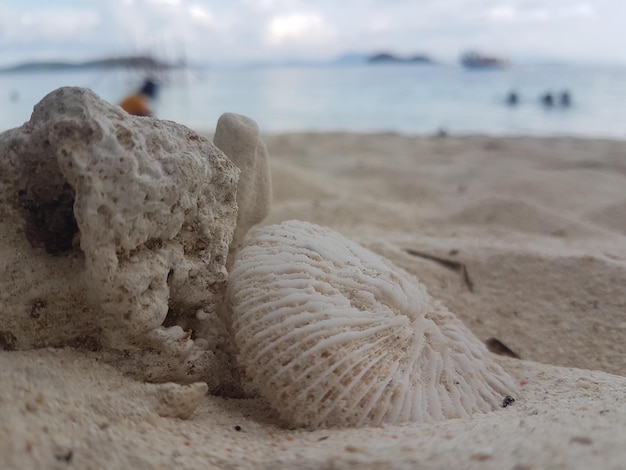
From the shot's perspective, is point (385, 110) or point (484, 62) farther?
point (484, 62)

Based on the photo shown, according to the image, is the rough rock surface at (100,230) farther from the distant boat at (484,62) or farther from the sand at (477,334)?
the distant boat at (484,62)

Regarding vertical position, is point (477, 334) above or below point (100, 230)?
below

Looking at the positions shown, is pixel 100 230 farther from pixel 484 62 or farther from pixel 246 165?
pixel 484 62

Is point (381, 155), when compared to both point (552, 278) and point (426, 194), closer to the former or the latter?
point (426, 194)

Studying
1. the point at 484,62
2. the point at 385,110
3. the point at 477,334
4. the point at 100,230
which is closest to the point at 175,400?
the point at 100,230

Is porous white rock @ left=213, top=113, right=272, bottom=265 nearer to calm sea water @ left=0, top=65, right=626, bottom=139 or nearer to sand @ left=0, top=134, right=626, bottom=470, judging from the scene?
sand @ left=0, top=134, right=626, bottom=470

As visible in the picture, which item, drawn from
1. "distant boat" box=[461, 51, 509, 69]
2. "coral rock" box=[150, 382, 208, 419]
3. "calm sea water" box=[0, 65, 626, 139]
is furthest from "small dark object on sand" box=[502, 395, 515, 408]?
"distant boat" box=[461, 51, 509, 69]

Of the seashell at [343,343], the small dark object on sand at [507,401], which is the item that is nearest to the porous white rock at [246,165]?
the seashell at [343,343]

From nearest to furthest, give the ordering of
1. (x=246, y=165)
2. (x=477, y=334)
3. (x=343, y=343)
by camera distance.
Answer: (x=343, y=343) < (x=246, y=165) < (x=477, y=334)
